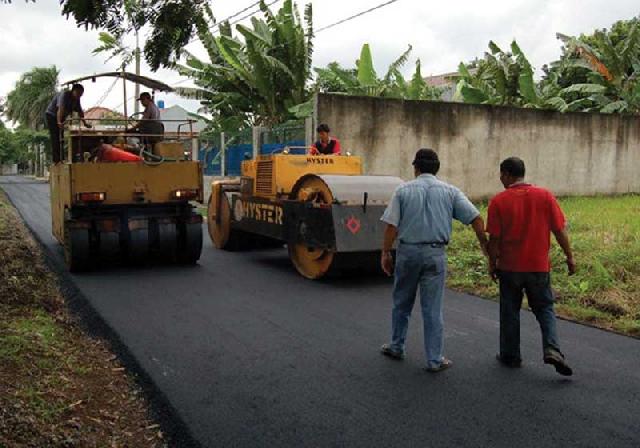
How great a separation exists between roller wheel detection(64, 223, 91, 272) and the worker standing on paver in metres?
1.58

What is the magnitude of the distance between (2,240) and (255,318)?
22.3 ft

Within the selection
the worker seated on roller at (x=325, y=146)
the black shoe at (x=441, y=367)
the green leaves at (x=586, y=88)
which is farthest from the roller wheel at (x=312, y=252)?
the green leaves at (x=586, y=88)

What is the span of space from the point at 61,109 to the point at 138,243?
2307mm

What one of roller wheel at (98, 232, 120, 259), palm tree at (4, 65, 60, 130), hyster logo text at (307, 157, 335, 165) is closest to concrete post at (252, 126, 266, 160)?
hyster logo text at (307, 157, 335, 165)

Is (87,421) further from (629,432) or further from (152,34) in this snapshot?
(629,432)

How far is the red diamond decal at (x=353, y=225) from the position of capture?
8605 mm

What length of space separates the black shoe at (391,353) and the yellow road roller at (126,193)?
5242mm

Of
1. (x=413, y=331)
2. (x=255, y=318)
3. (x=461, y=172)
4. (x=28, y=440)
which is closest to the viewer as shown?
(x=28, y=440)

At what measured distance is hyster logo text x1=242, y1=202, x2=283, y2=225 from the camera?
9.91 meters

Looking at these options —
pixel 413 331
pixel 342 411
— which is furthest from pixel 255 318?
pixel 342 411

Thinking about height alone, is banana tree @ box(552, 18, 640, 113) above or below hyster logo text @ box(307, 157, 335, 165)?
above

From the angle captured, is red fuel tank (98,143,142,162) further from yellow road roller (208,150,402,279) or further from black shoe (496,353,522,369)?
black shoe (496,353,522,369)

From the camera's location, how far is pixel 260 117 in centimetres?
2106

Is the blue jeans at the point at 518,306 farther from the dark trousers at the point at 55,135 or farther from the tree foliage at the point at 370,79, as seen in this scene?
the tree foliage at the point at 370,79
